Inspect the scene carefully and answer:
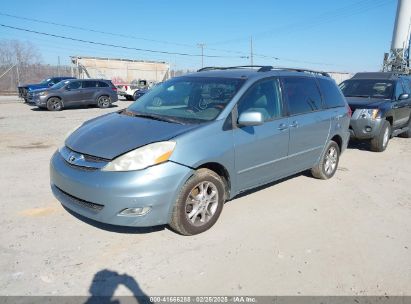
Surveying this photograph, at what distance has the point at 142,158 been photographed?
3.57m

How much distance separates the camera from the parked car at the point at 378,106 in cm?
848

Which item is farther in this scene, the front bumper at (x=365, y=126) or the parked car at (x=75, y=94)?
the parked car at (x=75, y=94)

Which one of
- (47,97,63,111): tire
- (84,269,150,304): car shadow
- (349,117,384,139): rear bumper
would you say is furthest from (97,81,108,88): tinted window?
(84,269,150,304): car shadow

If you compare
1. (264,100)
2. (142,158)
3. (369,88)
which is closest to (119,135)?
(142,158)

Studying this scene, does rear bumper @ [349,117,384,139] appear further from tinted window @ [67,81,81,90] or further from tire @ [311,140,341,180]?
tinted window @ [67,81,81,90]

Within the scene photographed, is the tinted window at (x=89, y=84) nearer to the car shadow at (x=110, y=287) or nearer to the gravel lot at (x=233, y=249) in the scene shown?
the gravel lot at (x=233, y=249)

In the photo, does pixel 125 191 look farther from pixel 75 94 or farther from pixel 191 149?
pixel 75 94

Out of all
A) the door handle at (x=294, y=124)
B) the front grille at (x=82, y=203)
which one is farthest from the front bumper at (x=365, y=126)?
the front grille at (x=82, y=203)

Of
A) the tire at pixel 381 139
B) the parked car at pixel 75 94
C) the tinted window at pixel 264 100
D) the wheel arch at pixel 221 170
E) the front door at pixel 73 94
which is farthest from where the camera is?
the front door at pixel 73 94

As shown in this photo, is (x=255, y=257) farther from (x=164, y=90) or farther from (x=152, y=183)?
(x=164, y=90)

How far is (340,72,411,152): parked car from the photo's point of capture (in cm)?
848

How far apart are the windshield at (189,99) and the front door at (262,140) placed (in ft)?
0.88

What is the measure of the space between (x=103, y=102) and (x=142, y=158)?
1722 centimetres

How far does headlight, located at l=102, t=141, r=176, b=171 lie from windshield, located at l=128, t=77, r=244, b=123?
686 mm
